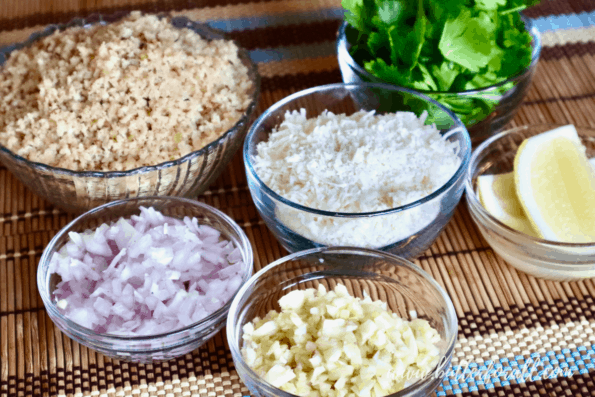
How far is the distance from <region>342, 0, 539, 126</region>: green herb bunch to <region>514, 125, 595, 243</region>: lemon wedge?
157mm

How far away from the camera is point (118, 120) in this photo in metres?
1.24

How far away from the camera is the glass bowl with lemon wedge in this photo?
3.71ft

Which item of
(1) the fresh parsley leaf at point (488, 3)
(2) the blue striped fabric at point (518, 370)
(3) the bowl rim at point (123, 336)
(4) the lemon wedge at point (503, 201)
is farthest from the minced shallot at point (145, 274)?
(1) the fresh parsley leaf at point (488, 3)

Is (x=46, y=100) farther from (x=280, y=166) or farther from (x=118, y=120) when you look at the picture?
(x=280, y=166)

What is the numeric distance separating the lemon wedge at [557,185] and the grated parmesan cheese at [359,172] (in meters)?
0.16

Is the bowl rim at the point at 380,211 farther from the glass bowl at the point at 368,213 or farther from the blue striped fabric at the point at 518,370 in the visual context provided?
the blue striped fabric at the point at 518,370

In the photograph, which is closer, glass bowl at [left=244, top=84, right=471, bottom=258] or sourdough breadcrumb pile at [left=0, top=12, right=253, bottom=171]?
glass bowl at [left=244, top=84, right=471, bottom=258]

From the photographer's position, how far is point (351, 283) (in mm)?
1135

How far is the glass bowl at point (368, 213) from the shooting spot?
1089 millimetres

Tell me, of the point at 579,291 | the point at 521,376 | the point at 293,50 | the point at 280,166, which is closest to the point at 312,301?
the point at 280,166

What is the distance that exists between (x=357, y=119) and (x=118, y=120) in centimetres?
49

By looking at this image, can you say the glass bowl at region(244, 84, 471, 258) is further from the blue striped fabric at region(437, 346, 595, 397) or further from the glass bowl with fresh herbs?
the blue striped fabric at region(437, 346, 595, 397)

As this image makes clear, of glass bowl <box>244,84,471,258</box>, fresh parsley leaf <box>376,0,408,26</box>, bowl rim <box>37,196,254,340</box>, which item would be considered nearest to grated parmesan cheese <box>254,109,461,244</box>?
glass bowl <box>244,84,471,258</box>

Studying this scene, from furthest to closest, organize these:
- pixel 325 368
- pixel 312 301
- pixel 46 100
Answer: pixel 46 100, pixel 312 301, pixel 325 368
